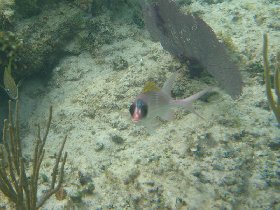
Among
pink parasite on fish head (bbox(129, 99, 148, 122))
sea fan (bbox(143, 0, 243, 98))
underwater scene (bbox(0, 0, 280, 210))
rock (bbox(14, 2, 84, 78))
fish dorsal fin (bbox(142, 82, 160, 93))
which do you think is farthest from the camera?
rock (bbox(14, 2, 84, 78))

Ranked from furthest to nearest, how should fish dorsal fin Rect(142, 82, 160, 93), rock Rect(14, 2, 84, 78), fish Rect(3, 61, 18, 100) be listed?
rock Rect(14, 2, 84, 78)
fish Rect(3, 61, 18, 100)
fish dorsal fin Rect(142, 82, 160, 93)

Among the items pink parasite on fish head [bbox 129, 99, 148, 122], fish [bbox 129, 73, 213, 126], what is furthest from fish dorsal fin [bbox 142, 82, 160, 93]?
pink parasite on fish head [bbox 129, 99, 148, 122]

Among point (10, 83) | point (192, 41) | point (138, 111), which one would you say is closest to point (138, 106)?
point (138, 111)

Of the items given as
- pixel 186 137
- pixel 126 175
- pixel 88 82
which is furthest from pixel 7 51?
pixel 186 137

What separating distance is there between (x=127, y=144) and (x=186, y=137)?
2.48 ft

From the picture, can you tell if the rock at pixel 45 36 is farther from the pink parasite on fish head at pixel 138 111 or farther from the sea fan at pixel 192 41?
the pink parasite on fish head at pixel 138 111

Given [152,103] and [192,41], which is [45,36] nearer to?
[192,41]

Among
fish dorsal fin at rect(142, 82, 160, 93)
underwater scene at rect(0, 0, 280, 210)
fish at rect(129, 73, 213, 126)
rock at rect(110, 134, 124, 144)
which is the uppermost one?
fish dorsal fin at rect(142, 82, 160, 93)

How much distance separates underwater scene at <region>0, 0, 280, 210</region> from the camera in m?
3.10

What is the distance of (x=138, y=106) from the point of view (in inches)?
110

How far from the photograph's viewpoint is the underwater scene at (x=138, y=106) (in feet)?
10.2

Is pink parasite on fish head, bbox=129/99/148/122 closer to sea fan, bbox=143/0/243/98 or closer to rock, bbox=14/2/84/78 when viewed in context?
sea fan, bbox=143/0/243/98

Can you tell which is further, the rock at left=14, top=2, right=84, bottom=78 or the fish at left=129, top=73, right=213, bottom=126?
the rock at left=14, top=2, right=84, bottom=78

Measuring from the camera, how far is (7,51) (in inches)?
169
